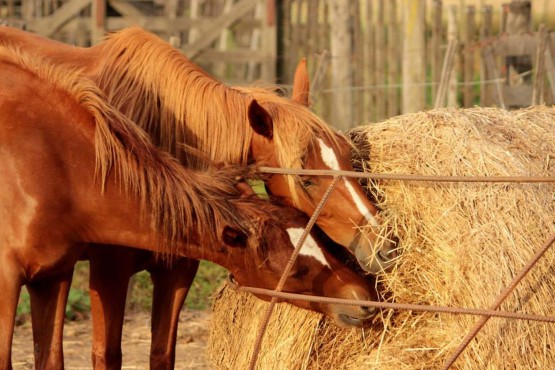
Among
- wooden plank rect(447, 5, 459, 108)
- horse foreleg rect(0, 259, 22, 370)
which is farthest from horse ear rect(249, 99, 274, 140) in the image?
wooden plank rect(447, 5, 459, 108)

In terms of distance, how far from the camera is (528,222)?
4234 millimetres

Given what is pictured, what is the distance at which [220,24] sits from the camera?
8.91 meters

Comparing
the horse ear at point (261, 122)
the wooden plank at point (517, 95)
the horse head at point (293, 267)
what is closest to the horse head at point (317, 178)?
the horse ear at point (261, 122)

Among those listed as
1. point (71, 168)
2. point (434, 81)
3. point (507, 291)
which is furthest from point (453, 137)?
point (434, 81)

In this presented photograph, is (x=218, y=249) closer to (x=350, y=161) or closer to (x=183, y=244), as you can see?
(x=183, y=244)

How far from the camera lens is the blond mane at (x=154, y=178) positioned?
4.18m

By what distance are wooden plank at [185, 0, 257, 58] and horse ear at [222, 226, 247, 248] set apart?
4.81m

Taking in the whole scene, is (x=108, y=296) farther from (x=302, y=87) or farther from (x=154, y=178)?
(x=302, y=87)

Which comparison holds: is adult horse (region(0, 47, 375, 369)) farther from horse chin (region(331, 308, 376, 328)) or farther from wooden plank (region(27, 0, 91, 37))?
wooden plank (region(27, 0, 91, 37))

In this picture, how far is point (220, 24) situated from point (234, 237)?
4.95 meters

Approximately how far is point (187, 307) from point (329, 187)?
3.84 metres

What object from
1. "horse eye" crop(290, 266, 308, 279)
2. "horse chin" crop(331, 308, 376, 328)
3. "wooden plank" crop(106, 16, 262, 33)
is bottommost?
"horse chin" crop(331, 308, 376, 328)

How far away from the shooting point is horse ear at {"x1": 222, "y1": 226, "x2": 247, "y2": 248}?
4223 mm

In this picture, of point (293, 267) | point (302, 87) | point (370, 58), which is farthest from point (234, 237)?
point (370, 58)
